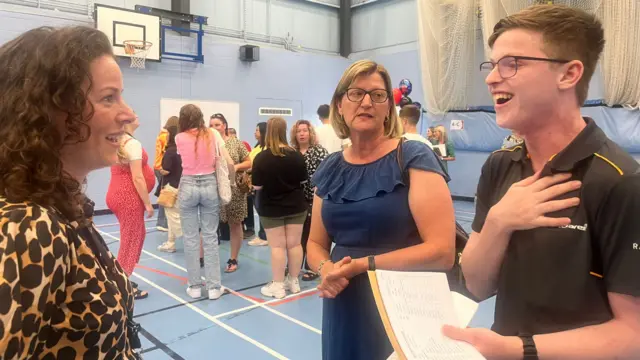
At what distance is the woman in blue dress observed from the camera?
1.67 metres

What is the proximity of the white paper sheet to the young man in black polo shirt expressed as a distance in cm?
5

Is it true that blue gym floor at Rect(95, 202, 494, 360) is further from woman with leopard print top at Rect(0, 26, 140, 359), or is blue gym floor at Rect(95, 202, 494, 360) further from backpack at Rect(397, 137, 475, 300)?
woman with leopard print top at Rect(0, 26, 140, 359)

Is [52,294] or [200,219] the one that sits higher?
[52,294]

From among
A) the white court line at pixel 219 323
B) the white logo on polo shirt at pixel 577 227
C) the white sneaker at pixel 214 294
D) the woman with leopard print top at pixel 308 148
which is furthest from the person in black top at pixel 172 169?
the white logo on polo shirt at pixel 577 227

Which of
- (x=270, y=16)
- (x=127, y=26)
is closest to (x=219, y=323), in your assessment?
(x=127, y=26)

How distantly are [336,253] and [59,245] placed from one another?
3.84ft

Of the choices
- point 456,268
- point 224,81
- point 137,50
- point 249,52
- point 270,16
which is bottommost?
point 456,268

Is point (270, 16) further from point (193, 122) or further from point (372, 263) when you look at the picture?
point (372, 263)

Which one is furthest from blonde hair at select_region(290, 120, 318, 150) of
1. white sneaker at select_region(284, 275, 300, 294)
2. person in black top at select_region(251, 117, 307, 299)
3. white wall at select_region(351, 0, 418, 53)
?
white wall at select_region(351, 0, 418, 53)

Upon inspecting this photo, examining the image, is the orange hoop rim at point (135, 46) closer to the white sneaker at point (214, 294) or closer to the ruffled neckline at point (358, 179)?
the white sneaker at point (214, 294)

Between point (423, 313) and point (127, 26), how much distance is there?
913cm

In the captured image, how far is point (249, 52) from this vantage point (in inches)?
411

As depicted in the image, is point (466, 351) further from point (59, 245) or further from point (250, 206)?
point (250, 206)

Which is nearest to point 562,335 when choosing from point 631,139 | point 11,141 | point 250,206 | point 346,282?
point 346,282
